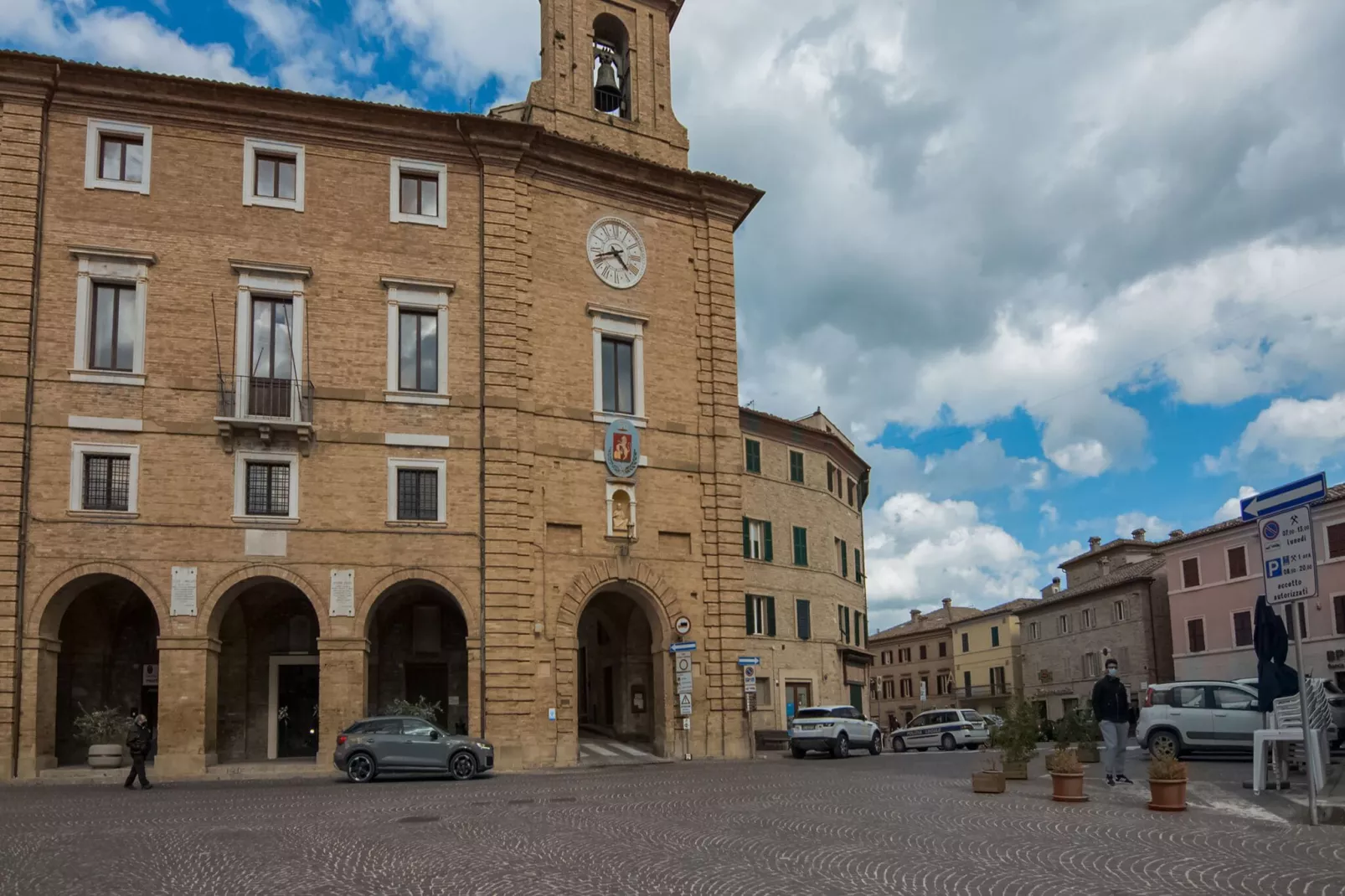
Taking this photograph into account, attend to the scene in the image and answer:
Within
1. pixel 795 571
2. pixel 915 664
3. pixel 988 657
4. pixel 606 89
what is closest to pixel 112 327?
pixel 606 89

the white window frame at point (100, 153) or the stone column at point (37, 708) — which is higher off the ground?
the white window frame at point (100, 153)

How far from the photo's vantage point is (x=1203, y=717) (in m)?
25.0

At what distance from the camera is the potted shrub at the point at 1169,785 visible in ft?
49.9

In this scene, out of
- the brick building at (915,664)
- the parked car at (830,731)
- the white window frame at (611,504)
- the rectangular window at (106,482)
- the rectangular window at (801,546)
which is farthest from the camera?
the brick building at (915,664)

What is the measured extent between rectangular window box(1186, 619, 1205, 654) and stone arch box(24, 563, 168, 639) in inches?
1614

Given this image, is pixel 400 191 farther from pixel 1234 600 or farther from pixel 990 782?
pixel 1234 600

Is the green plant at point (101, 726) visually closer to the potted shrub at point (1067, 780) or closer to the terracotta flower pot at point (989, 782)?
the terracotta flower pot at point (989, 782)

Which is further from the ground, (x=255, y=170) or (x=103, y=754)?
(x=255, y=170)

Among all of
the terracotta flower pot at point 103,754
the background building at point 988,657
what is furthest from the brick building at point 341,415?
the background building at point 988,657

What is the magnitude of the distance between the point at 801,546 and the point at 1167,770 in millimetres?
30446

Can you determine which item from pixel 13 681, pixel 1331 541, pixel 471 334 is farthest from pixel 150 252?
pixel 1331 541

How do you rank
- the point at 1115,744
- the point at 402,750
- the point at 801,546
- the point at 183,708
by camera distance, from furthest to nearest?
the point at 801,546, the point at 183,708, the point at 402,750, the point at 1115,744

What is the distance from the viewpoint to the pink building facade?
4294 cm

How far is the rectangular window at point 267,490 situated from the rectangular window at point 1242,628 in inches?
1479
